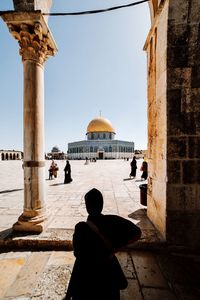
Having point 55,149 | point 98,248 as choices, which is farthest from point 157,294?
point 55,149

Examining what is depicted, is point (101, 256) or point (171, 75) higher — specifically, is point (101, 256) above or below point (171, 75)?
below

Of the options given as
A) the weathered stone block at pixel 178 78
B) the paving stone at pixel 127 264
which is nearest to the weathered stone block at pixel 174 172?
the weathered stone block at pixel 178 78

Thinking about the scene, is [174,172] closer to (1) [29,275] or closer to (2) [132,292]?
(2) [132,292]

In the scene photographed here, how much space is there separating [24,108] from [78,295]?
3447 millimetres

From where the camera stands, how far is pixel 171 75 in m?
3.49

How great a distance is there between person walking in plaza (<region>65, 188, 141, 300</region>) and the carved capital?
11.8 feet

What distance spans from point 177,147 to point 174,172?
0.44m

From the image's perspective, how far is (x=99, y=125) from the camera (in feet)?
227

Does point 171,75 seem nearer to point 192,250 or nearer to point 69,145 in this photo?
point 192,250

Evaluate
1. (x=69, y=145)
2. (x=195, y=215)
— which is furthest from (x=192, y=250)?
(x=69, y=145)

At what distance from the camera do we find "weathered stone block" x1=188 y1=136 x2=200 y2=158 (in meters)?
3.47

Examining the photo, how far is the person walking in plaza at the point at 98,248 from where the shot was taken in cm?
159

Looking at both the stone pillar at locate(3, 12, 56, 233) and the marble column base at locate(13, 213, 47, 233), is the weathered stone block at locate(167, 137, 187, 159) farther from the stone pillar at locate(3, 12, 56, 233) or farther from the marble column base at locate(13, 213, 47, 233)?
the marble column base at locate(13, 213, 47, 233)

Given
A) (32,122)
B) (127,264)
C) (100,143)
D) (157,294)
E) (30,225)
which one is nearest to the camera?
(157,294)
